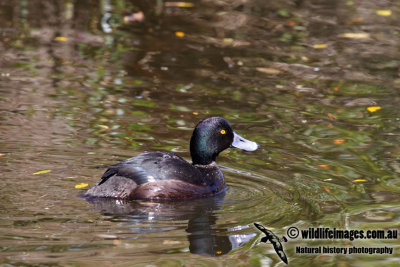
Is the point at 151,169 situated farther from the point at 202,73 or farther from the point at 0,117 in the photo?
the point at 202,73

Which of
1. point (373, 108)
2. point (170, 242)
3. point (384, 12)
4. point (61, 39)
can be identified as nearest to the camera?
point (170, 242)

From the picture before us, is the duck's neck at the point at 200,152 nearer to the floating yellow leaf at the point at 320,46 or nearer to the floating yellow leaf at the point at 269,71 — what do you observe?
the floating yellow leaf at the point at 269,71

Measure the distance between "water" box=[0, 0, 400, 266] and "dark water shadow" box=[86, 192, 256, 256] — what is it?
0.02 meters

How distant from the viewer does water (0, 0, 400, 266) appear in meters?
7.00

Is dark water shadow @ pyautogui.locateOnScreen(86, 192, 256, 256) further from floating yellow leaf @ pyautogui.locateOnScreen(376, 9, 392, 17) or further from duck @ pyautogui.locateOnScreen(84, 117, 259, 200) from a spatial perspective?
floating yellow leaf @ pyautogui.locateOnScreen(376, 9, 392, 17)

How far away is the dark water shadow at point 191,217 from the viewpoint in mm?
6992

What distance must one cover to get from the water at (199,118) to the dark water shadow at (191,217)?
2 cm

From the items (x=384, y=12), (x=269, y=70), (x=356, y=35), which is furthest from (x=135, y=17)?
(x=384, y=12)

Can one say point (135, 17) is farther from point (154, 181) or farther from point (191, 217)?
point (191, 217)

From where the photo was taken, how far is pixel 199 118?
421 inches

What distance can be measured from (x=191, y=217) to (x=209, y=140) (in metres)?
1.49

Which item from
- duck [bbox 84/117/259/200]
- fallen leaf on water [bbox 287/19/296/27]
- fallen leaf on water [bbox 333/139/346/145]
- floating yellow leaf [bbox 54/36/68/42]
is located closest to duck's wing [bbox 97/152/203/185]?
duck [bbox 84/117/259/200]

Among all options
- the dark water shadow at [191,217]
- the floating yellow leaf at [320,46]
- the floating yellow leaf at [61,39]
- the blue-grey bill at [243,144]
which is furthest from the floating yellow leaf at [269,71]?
the dark water shadow at [191,217]

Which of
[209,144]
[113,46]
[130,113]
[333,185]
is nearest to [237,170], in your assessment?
[209,144]
